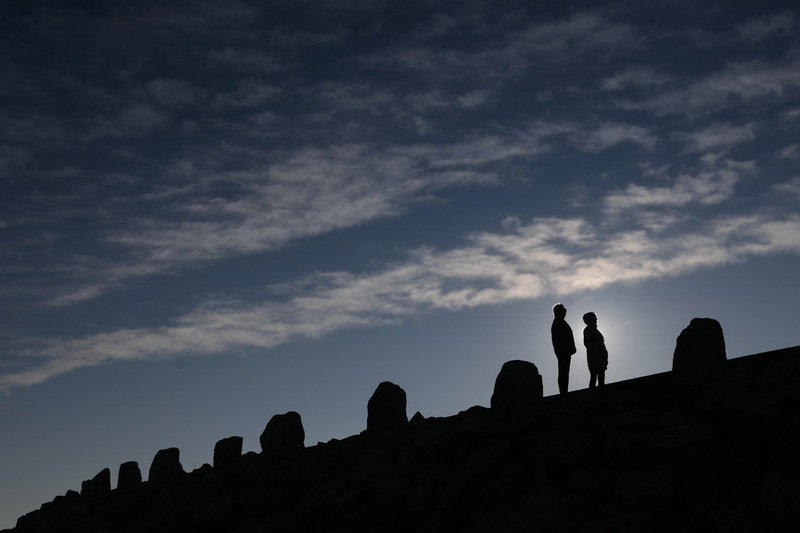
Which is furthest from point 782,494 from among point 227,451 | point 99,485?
point 99,485

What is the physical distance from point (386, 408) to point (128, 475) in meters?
7.03

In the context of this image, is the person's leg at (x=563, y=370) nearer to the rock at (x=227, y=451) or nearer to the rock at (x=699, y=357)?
the rock at (x=699, y=357)

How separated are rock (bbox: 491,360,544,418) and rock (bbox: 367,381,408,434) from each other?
72.6 inches

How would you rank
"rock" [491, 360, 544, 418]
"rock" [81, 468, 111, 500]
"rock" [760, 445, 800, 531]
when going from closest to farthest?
"rock" [760, 445, 800, 531]
"rock" [491, 360, 544, 418]
"rock" [81, 468, 111, 500]

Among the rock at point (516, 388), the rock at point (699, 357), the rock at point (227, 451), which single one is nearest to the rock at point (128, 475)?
the rock at point (227, 451)

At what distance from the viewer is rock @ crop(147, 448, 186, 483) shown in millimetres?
14164

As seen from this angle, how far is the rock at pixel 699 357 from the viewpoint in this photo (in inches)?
305

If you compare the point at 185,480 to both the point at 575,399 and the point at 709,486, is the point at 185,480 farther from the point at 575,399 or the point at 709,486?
the point at 709,486

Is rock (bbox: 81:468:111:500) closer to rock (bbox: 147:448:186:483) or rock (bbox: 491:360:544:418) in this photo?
rock (bbox: 147:448:186:483)

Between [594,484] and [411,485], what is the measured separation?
2.27m

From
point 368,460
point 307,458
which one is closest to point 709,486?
point 368,460

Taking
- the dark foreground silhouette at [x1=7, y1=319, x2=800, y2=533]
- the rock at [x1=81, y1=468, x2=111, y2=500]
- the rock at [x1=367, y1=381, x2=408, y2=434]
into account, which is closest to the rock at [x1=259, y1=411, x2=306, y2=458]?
the dark foreground silhouette at [x1=7, y1=319, x2=800, y2=533]

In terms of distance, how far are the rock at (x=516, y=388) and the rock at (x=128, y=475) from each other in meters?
8.74

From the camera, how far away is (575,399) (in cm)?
839
